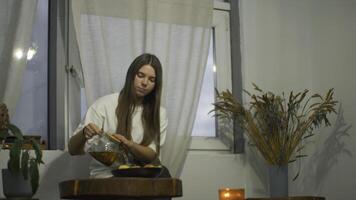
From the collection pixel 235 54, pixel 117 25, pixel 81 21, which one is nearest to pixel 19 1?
pixel 81 21

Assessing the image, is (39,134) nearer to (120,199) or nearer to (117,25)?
(117,25)

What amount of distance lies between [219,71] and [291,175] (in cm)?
81

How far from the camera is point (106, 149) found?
212 centimetres

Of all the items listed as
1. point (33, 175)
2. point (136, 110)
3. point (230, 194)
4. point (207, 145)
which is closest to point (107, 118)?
point (136, 110)

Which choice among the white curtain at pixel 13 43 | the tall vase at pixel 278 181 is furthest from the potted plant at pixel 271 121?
the white curtain at pixel 13 43

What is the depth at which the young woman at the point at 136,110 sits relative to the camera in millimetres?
2412

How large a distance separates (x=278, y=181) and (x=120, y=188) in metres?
1.36

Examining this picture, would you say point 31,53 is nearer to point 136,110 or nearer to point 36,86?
point 36,86

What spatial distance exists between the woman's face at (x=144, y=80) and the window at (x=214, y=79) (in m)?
0.78

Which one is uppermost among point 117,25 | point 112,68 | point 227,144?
point 117,25

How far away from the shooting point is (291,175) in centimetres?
330

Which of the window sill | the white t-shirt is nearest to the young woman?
the white t-shirt

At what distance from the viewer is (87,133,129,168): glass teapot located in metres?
2.11

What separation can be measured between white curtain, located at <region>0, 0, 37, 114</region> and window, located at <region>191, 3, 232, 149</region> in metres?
1.15
